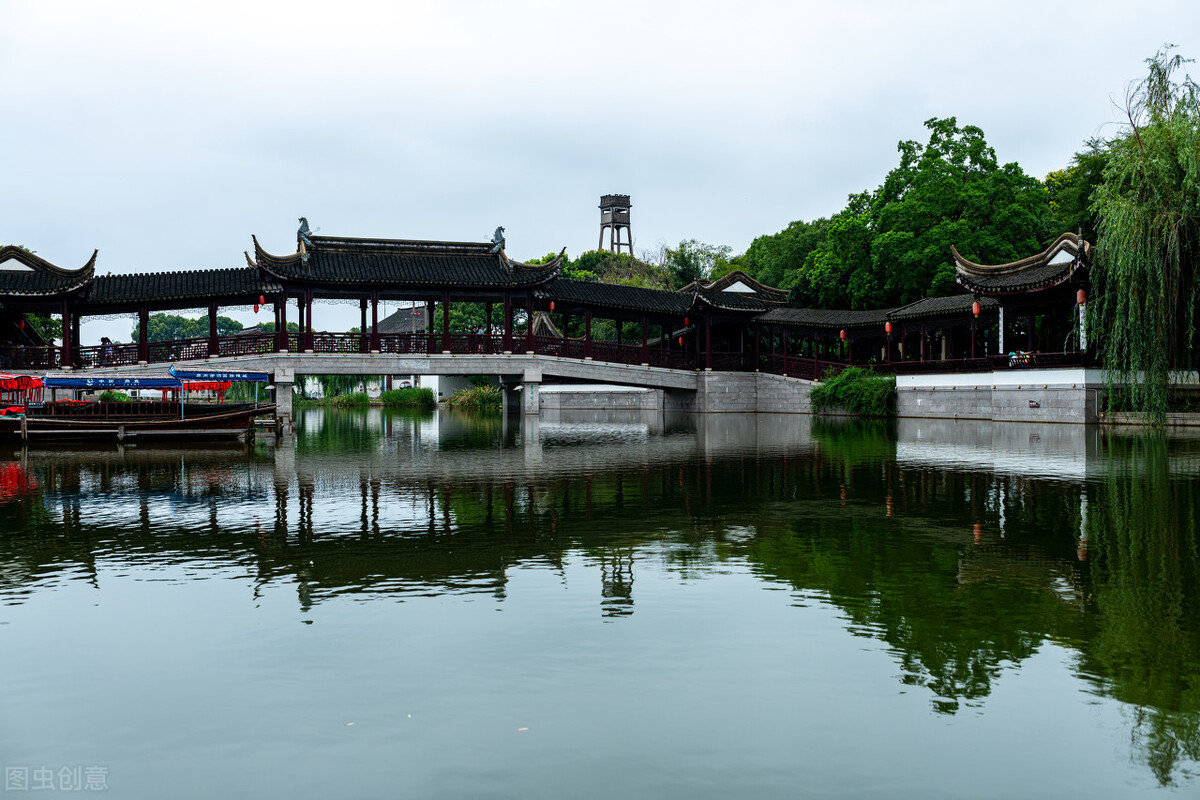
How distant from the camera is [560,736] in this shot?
4.20 m

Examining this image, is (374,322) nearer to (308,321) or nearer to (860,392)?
(308,321)

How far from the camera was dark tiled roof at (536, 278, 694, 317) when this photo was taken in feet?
114

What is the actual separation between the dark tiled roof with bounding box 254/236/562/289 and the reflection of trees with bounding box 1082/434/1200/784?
23034 mm

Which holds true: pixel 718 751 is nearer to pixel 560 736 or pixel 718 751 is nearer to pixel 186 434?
pixel 560 736

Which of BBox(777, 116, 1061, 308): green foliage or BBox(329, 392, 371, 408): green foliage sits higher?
BBox(777, 116, 1061, 308): green foliage

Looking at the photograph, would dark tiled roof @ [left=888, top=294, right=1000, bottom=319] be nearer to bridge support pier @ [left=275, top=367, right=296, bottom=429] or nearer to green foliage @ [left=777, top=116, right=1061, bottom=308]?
green foliage @ [left=777, top=116, right=1061, bottom=308]

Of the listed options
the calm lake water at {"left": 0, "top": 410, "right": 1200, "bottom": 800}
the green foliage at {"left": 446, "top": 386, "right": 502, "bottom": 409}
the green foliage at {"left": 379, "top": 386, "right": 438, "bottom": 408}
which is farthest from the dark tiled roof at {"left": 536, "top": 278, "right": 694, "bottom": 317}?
the calm lake water at {"left": 0, "top": 410, "right": 1200, "bottom": 800}

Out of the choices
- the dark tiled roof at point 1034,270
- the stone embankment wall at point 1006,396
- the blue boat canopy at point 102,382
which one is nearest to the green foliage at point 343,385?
the stone embankment wall at point 1006,396

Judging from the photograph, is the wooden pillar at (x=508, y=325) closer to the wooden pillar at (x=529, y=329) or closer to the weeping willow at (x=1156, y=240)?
the wooden pillar at (x=529, y=329)

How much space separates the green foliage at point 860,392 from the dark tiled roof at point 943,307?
8.51 feet

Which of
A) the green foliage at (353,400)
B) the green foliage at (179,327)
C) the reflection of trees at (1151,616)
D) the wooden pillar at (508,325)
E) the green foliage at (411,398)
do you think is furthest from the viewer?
the green foliage at (179,327)

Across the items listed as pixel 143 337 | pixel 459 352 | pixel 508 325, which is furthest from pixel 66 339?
pixel 508 325

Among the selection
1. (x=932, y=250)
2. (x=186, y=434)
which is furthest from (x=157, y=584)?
(x=932, y=250)

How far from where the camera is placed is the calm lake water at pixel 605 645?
3.93 meters
